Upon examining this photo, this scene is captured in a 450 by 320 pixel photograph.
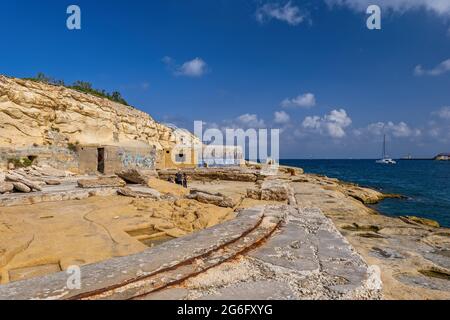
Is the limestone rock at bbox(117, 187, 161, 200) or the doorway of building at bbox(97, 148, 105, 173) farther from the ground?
the doorway of building at bbox(97, 148, 105, 173)

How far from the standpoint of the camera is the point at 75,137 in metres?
23.9

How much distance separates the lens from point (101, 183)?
11688mm

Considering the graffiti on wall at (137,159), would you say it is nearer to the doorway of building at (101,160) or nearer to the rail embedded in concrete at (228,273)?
the doorway of building at (101,160)

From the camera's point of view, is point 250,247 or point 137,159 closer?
point 250,247

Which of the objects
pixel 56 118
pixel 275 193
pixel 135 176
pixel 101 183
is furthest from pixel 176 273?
pixel 56 118

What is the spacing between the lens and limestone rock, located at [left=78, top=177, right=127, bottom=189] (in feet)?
36.4

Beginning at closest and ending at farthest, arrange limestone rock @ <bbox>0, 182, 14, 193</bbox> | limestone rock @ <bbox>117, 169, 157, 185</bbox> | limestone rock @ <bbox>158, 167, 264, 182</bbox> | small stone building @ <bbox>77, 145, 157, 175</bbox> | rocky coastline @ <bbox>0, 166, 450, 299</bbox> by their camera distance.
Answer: rocky coastline @ <bbox>0, 166, 450, 299</bbox>
limestone rock @ <bbox>0, 182, 14, 193</bbox>
limestone rock @ <bbox>117, 169, 157, 185</bbox>
limestone rock @ <bbox>158, 167, 264, 182</bbox>
small stone building @ <bbox>77, 145, 157, 175</bbox>

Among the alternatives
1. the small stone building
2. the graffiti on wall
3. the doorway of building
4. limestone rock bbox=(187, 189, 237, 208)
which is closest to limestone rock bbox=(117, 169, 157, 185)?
limestone rock bbox=(187, 189, 237, 208)

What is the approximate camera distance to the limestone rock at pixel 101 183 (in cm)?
1109

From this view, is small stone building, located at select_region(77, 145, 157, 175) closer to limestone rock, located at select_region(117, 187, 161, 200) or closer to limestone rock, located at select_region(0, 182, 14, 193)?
limestone rock, located at select_region(0, 182, 14, 193)

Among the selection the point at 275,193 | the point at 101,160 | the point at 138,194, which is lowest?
the point at 138,194

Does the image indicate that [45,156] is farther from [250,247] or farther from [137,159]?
[250,247]

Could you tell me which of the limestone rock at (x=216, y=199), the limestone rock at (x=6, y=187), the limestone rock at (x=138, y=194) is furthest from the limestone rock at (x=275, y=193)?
the limestone rock at (x=6, y=187)
